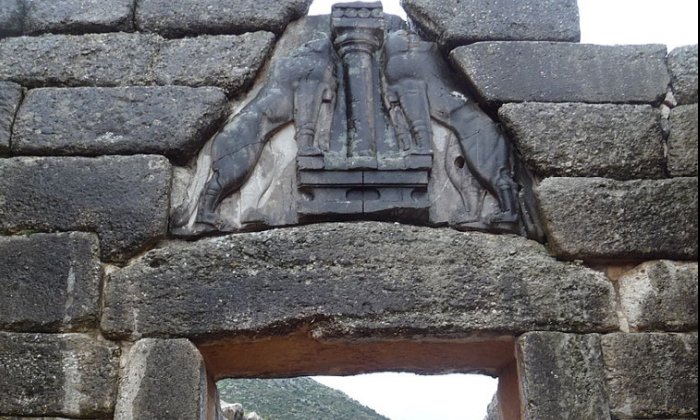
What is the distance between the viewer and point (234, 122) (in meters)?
4.36

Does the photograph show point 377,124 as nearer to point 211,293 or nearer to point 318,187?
point 318,187

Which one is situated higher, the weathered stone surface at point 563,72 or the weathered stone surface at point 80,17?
the weathered stone surface at point 80,17

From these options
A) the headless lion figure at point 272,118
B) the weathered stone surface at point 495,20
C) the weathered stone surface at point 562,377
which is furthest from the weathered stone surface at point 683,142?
the headless lion figure at point 272,118

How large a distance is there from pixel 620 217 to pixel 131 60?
8.53 ft

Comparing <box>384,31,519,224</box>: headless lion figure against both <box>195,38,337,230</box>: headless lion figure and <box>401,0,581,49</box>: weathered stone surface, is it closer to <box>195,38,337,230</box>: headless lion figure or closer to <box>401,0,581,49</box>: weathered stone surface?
<box>401,0,581,49</box>: weathered stone surface

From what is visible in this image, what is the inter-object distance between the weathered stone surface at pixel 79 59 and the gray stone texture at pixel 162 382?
4.75 feet

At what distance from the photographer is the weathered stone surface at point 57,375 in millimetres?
3707

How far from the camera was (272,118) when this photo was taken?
14.3 feet

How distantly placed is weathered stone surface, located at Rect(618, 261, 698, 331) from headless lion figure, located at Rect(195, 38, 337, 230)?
164 cm

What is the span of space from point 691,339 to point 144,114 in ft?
9.24

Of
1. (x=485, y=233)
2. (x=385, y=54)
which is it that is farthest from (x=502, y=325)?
(x=385, y=54)

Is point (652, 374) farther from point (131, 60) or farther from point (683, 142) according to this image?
point (131, 60)

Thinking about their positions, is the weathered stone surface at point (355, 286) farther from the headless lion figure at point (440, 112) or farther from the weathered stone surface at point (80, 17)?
the weathered stone surface at point (80, 17)

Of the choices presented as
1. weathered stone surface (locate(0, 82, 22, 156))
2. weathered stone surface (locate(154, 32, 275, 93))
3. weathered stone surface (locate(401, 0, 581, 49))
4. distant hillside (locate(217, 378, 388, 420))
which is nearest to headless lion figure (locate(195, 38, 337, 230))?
weathered stone surface (locate(154, 32, 275, 93))
